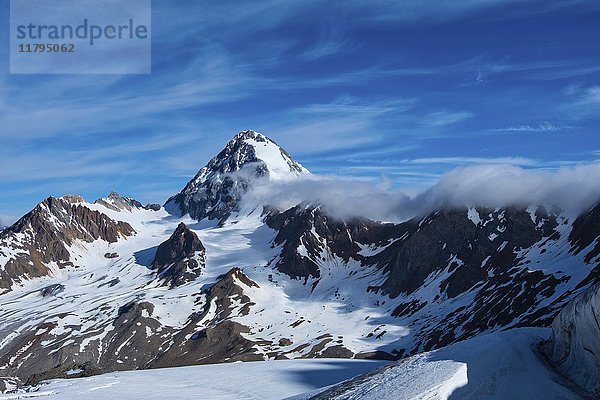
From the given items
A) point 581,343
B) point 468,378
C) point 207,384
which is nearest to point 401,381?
point 468,378

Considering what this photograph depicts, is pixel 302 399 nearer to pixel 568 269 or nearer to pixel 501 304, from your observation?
pixel 501 304

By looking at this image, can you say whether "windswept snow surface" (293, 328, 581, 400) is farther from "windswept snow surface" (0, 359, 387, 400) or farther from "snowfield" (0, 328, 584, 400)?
"windswept snow surface" (0, 359, 387, 400)

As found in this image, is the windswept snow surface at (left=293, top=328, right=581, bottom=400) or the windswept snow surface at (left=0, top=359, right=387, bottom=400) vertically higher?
the windswept snow surface at (left=293, top=328, right=581, bottom=400)

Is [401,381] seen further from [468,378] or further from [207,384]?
[207,384]

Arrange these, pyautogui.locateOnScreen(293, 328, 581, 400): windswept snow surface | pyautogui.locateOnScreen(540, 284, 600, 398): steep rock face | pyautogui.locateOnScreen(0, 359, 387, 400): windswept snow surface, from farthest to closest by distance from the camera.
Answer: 1. pyautogui.locateOnScreen(0, 359, 387, 400): windswept snow surface
2. pyautogui.locateOnScreen(540, 284, 600, 398): steep rock face
3. pyautogui.locateOnScreen(293, 328, 581, 400): windswept snow surface

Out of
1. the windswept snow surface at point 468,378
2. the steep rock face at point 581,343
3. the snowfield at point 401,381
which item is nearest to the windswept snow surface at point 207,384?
the snowfield at point 401,381

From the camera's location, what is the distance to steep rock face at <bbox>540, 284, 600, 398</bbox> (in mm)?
16589

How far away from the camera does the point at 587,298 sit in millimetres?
17062

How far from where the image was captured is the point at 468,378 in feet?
56.1

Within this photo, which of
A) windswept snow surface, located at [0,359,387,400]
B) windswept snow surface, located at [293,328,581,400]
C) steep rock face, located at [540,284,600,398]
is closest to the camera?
windswept snow surface, located at [293,328,581,400]

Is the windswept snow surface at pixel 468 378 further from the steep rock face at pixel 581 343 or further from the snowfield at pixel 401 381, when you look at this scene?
the steep rock face at pixel 581 343

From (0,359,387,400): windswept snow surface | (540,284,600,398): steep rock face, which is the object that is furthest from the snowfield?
(540,284,600,398): steep rock face

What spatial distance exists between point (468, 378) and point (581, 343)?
4.75m

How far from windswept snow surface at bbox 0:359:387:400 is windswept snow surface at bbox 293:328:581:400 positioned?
4879 millimetres
